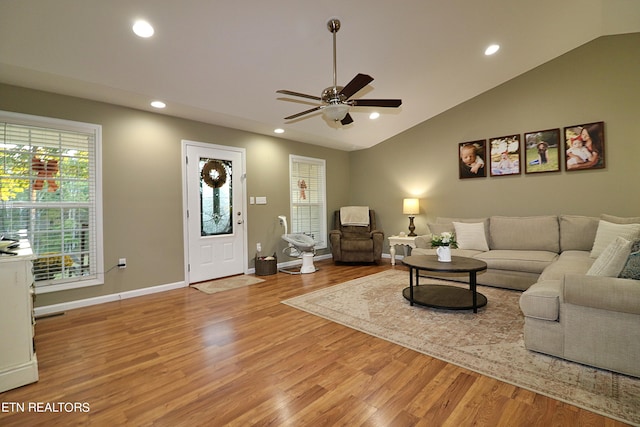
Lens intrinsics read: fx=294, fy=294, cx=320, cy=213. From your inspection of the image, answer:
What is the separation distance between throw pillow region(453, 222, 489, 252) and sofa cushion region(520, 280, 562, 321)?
84.3 inches

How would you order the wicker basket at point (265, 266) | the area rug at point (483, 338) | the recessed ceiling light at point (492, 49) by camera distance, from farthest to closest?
the wicker basket at point (265, 266) → the recessed ceiling light at point (492, 49) → the area rug at point (483, 338)

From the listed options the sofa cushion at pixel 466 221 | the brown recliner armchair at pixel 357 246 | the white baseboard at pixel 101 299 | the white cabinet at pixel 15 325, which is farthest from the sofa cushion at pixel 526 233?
the white cabinet at pixel 15 325

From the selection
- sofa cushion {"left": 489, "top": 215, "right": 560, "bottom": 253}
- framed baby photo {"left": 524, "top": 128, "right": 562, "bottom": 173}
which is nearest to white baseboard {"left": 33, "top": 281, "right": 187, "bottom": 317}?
sofa cushion {"left": 489, "top": 215, "right": 560, "bottom": 253}

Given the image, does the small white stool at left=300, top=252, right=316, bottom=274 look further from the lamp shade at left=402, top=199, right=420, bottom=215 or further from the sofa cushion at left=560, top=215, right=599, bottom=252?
the sofa cushion at left=560, top=215, right=599, bottom=252

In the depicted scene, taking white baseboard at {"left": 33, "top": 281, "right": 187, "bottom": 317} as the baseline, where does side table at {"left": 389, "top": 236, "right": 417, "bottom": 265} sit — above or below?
above

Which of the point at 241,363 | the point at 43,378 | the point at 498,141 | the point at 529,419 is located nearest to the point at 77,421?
the point at 43,378

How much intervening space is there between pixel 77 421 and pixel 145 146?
10.7ft

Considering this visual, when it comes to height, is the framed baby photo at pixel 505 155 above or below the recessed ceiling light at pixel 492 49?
below

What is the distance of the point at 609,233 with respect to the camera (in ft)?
11.0

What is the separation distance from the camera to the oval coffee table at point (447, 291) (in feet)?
9.73

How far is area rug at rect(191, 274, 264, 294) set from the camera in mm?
4105

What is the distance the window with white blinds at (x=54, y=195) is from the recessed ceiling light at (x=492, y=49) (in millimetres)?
4990

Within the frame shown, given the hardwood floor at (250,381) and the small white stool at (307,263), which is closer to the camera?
the hardwood floor at (250,381)

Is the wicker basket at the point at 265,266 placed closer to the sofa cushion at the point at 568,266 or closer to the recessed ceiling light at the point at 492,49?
the sofa cushion at the point at 568,266
